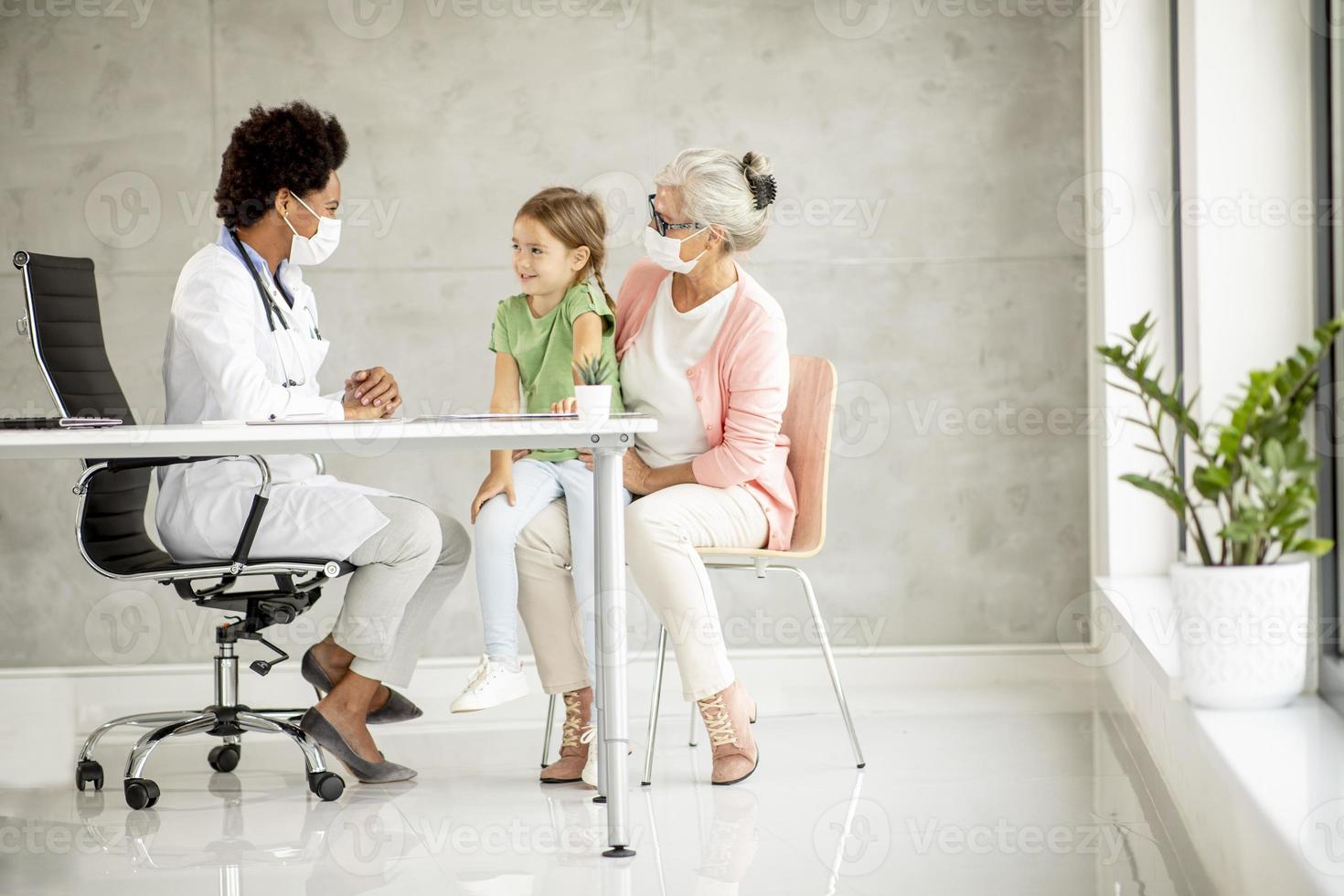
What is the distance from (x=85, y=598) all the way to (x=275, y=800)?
1627 mm

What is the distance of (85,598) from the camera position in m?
4.21

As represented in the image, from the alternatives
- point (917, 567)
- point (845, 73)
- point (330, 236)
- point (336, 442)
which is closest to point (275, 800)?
point (336, 442)

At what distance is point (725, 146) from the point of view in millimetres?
4094

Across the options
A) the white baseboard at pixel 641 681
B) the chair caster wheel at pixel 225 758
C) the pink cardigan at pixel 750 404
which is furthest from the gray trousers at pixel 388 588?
the white baseboard at pixel 641 681

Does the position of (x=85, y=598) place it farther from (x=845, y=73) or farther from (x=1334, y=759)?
(x=1334, y=759)

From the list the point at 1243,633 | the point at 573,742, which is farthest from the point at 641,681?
the point at 1243,633

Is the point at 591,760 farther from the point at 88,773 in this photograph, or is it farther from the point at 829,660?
the point at 88,773

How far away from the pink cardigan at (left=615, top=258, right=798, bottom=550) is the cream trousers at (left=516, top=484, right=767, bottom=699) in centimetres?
5

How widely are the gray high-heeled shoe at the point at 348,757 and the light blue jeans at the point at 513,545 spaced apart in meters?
0.43

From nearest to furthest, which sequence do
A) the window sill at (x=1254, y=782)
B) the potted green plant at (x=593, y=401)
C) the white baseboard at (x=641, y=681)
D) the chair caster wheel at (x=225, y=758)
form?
the window sill at (x=1254, y=782) < the potted green plant at (x=593, y=401) < the chair caster wheel at (x=225, y=758) < the white baseboard at (x=641, y=681)

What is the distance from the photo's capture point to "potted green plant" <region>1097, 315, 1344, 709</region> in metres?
1.84

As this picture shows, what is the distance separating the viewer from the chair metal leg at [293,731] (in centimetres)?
297

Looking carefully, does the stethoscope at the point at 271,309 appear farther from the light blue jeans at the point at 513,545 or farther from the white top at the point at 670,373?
the white top at the point at 670,373

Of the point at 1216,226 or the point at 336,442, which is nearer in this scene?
the point at 336,442
